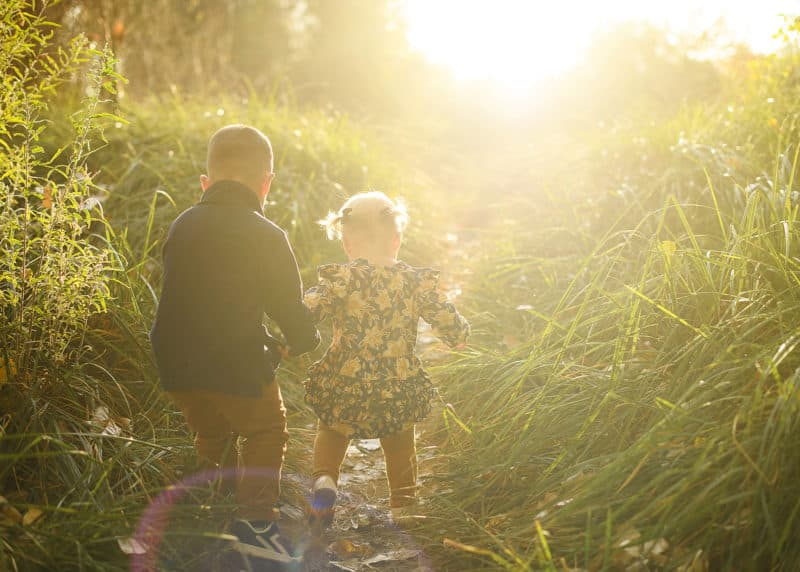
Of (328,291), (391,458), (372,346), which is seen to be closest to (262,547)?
(391,458)

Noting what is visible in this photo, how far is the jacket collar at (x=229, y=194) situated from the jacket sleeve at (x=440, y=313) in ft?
2.69

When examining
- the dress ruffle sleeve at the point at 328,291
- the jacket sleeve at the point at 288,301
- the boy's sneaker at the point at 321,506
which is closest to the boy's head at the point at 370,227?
the dress ruffle sleeve at the point at 328,291

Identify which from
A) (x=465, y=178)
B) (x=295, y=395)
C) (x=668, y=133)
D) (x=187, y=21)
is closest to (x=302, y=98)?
(x=187, y=21)

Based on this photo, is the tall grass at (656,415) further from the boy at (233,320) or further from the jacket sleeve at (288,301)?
the jacket sleeve at (288,301)

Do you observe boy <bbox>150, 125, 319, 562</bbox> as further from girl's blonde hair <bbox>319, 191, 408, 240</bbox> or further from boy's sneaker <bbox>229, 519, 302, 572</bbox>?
girl's blonde hair <bbox>319, 191, 408, 240</bbox>

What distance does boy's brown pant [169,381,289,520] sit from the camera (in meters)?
2.43

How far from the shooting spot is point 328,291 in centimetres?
273

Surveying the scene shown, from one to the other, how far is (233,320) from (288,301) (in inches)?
8.8

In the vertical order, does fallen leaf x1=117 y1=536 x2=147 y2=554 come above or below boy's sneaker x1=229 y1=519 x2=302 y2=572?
above

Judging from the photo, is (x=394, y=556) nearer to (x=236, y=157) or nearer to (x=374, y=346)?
(x=374, y=346)

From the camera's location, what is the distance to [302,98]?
11.5m

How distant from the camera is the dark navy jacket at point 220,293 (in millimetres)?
2383

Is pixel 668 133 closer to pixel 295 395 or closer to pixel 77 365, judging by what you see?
pixel 295 395

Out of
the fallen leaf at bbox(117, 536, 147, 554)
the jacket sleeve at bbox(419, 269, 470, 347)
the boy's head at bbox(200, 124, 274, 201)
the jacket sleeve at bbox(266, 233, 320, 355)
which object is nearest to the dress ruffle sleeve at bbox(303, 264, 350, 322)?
the jacket sleeve at bbox(266, 233, 320, 355)
